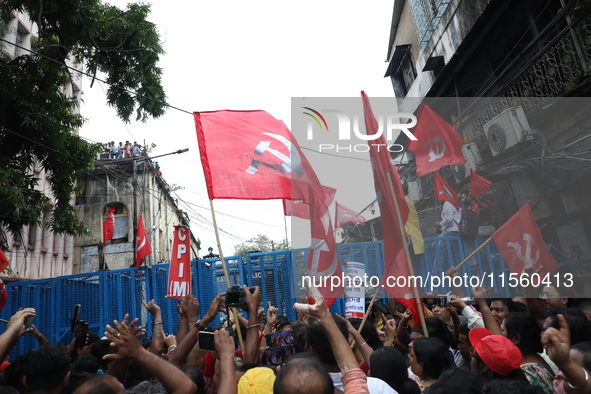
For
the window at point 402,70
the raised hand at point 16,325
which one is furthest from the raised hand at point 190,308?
the window at point 402,70

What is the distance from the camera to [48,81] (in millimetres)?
10055

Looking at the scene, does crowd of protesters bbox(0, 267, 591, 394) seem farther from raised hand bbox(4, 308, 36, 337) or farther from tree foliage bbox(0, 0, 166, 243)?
tree foliage bbox(0, 0, 166, 243)

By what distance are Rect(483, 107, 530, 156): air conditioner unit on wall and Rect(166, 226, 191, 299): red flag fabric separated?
7073 millimetres

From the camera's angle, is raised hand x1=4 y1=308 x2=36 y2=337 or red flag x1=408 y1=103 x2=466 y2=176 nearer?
raised hand x1=4 y1=308 x2=36 y2=337

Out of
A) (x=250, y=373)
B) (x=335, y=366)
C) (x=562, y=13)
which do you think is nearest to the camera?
(x=250, y=373)

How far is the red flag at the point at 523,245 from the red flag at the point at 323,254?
219cm

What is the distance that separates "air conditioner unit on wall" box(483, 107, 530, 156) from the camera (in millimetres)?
9500

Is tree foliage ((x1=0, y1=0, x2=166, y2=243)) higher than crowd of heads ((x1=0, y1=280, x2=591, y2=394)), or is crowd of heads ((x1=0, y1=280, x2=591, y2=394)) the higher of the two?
tree foliage ((x1=0, y1=0, x2=166, y2=243))

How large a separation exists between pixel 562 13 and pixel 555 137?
232 cm

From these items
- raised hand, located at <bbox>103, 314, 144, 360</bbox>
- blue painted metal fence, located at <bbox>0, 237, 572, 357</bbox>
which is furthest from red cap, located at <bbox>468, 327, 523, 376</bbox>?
blue painted metal fence, located at <bbox>0, 237, 572, 357</bbox>

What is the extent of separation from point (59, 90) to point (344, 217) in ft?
23.5

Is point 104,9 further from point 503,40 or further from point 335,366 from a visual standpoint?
point 335,366

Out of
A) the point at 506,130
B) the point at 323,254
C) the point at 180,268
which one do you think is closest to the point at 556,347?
the point at 323,254

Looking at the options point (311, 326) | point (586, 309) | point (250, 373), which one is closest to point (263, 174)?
point (311, 326)
